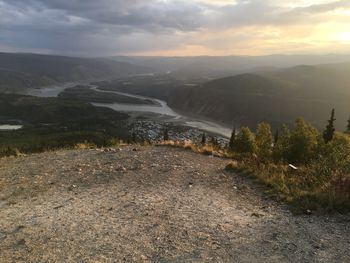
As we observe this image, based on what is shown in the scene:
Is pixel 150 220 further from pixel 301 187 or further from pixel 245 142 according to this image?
pixel 245 142

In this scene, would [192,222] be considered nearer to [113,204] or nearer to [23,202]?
[113,204]

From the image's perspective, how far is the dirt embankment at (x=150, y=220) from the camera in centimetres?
969

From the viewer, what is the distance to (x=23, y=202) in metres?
14.1

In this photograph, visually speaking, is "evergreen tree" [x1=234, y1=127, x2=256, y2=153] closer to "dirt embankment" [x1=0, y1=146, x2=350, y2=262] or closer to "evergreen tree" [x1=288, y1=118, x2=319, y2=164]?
"evergreen tree" [x1=288, y1=118, x2=319, y2=164]

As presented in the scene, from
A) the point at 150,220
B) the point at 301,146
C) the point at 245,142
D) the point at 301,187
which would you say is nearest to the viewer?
the point at 150,220

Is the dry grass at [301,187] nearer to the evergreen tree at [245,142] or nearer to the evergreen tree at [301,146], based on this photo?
the evergreen tree at [301,146]

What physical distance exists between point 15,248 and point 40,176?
7.64 meters

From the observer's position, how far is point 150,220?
1188 centimetres

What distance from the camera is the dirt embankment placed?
9.69 meters

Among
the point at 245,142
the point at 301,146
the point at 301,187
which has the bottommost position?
the point at 245,142

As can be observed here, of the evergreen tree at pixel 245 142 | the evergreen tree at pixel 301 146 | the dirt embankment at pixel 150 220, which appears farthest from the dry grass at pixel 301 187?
the evergreen tree at pixel 245 142

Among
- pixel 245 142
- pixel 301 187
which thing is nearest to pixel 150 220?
pixel 301 187

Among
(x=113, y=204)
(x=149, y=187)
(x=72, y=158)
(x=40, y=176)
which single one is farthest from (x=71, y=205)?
(x=72, y=158)

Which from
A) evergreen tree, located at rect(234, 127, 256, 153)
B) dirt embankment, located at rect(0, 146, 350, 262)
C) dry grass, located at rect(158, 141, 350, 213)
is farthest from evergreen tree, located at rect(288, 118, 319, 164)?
dirt embankment, located at rect(0, 146, 350, 262)
